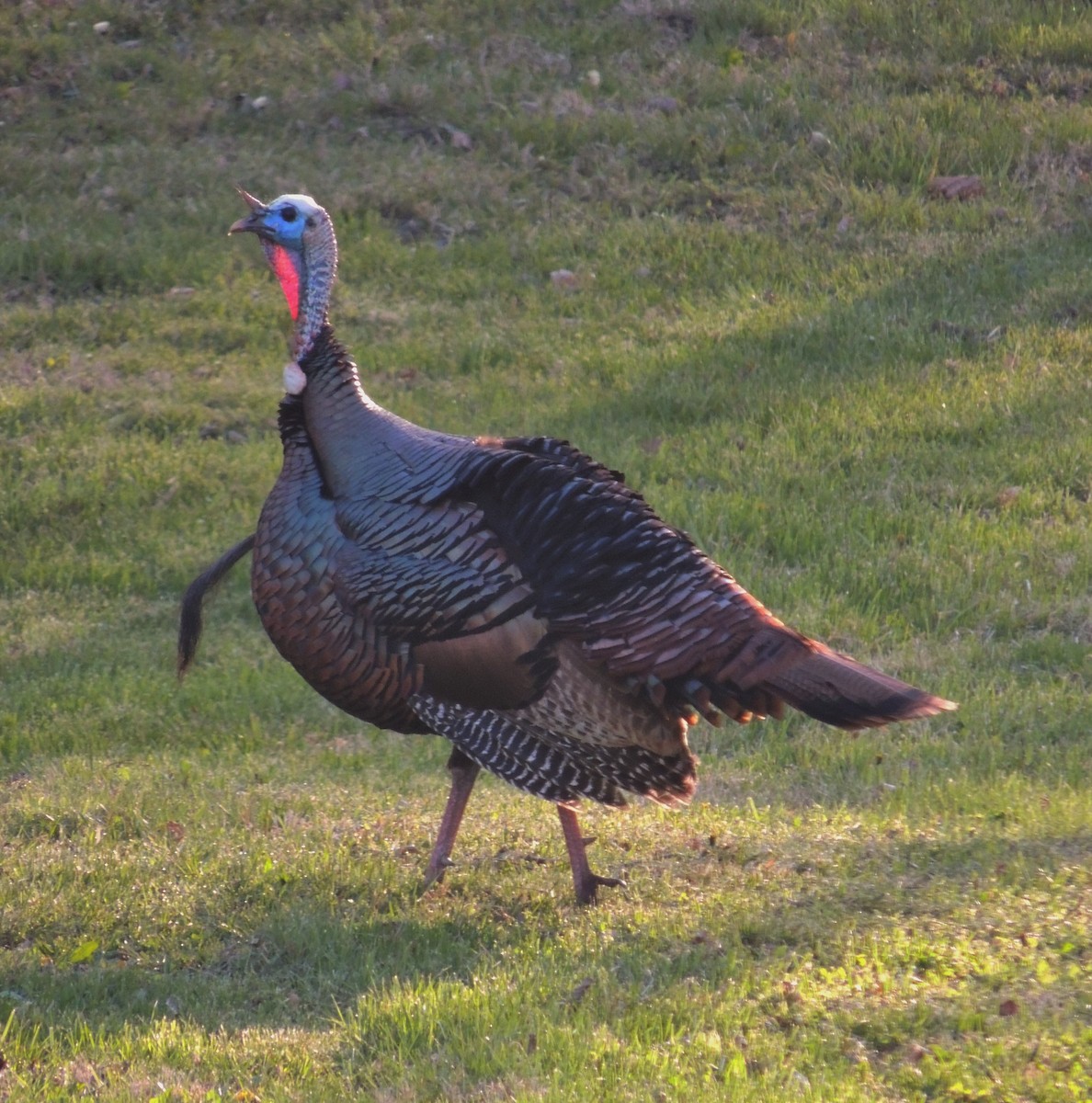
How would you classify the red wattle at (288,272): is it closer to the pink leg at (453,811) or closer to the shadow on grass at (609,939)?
the pink leg at (453,811)

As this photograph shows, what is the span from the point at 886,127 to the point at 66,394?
638 cm

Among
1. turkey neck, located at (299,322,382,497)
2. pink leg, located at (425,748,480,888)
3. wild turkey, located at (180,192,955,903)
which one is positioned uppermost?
turkey neck, located at (299,322,382,497)

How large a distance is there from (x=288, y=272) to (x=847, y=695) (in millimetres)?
2559

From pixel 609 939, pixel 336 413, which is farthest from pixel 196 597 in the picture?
pixel 609 939

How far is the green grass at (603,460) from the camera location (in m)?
4.34

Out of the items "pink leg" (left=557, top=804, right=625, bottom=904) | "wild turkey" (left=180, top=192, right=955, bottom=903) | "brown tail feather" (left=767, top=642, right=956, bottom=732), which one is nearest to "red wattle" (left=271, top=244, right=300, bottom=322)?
"wild turkey" (left=180, top=192, right=955, bottom=903)

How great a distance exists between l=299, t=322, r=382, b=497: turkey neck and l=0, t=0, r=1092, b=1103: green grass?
134cm

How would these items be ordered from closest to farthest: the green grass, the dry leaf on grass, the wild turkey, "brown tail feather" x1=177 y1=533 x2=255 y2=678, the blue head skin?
the green grass
the wild turkey
the blue head skin
"brown tail feather" x1=177 y1=533 x2=255 y2=678
the dry leaf on grass

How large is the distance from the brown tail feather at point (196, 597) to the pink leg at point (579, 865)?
1.49m

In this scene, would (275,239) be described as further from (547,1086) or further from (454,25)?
(454,25)

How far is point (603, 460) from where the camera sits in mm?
9617

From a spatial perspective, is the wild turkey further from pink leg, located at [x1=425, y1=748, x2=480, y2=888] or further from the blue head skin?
the blue head skin

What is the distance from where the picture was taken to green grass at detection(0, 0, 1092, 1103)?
171 inches

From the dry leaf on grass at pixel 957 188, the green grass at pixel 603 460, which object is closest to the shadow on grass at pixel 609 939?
the green grass at pixel 603 460
